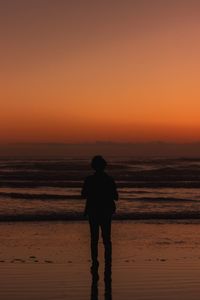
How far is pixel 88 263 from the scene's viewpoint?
35.8ft

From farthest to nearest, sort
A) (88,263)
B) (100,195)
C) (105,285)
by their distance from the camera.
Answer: (88,263)
(100,195)
(105,285)

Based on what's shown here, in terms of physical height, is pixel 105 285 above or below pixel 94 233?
below

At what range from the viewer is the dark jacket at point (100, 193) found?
8891 millimetres

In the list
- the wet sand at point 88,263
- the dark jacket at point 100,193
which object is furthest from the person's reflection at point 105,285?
the dark jacket at point 100,193

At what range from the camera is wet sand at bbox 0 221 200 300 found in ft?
27.9

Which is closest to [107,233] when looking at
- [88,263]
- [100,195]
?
[100,195]

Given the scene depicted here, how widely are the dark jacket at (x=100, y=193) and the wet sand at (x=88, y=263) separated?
1.08 m

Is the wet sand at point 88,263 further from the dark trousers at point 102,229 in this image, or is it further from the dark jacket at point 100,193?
the dark jacket at point 100,193

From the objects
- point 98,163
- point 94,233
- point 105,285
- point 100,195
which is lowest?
point 105,285

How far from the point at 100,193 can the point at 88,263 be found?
8.03 ft

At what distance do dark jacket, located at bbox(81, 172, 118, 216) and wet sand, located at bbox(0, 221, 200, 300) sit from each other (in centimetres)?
108

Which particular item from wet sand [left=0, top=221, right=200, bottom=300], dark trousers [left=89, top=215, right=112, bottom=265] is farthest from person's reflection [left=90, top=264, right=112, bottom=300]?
dark trousers [left=89, top=215, right=112, bottom=265]

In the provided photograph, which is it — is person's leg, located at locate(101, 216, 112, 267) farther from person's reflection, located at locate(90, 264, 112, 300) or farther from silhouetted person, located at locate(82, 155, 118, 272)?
person's reflection, located at locate(90, 264, 112, 300)

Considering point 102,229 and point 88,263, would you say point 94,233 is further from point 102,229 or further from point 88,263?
point 88,263
